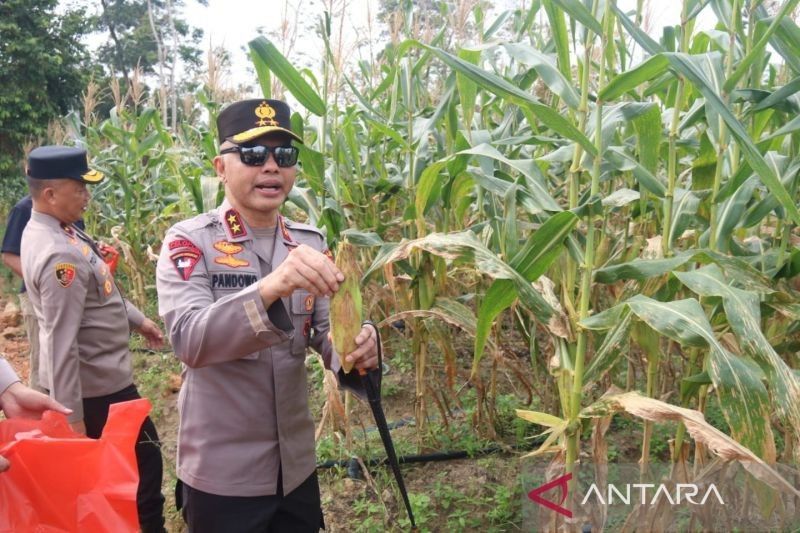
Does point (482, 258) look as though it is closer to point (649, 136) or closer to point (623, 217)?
point (649, 136)

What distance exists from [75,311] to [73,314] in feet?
0.05

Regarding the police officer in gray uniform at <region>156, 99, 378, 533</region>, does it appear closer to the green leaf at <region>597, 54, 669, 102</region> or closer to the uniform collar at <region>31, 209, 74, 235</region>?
the green leaf at <region>597, 54, 669, 102</region>

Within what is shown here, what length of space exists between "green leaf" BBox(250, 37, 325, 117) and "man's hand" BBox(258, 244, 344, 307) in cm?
130

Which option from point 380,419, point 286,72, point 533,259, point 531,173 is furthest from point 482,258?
point 286,72

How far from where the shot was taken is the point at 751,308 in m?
1.54

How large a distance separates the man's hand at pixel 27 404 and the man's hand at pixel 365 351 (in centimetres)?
87

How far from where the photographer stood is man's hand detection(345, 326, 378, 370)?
1.61 metres

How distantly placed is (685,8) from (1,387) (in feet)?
7.49

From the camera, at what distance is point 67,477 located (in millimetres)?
1651

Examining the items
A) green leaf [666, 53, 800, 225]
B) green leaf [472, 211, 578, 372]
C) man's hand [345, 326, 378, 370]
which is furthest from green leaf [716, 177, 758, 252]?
man's hand [345, 326, 378, 370]

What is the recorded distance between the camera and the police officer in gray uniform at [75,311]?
8.23 feet

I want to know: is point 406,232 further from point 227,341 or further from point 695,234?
point 227,341

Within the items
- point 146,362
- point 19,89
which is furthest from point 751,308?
point 19,89

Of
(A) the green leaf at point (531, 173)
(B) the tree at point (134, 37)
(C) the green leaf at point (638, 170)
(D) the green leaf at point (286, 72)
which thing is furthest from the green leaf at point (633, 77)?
(B) the tree at point (134, 37)
